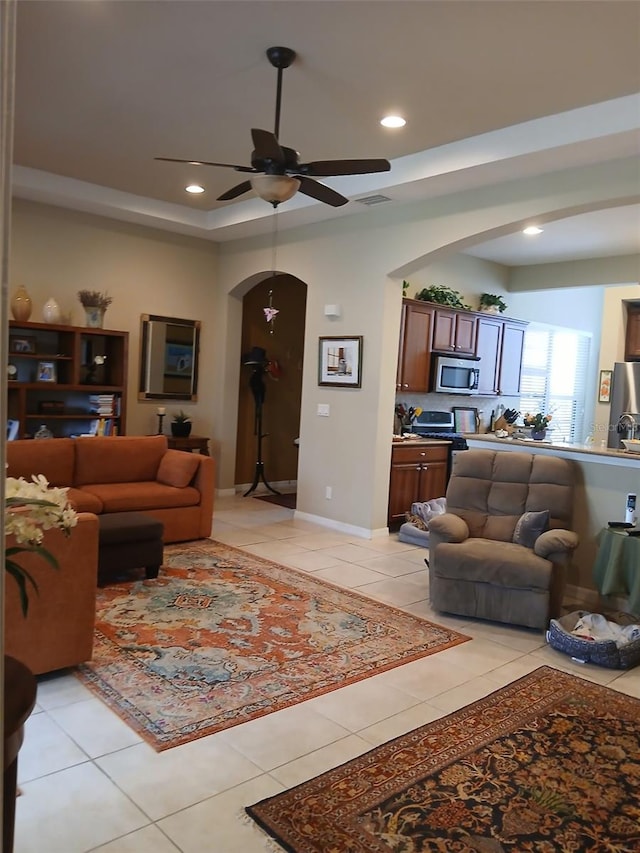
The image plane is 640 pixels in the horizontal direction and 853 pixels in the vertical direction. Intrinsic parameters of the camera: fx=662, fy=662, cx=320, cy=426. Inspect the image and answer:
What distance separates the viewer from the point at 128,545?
440 cm

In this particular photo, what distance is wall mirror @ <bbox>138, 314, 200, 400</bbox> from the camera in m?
7.13

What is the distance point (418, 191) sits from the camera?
17.2 feet

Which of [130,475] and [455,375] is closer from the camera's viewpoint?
[130,475]

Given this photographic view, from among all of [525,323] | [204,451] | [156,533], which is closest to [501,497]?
[156,533]

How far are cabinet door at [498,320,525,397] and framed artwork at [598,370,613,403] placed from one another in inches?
40.0

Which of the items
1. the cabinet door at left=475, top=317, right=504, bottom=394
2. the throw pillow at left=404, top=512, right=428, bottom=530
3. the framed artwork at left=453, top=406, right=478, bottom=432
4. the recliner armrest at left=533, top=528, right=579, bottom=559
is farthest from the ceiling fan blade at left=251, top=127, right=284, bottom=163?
the framed artwork at left=453, top=406, right=478, bottom=432

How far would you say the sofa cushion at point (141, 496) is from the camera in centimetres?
512

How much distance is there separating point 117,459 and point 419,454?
2848mm

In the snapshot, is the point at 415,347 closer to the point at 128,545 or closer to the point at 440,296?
the point at 440,296

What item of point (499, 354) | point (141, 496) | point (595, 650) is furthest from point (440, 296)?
point (595, 650)

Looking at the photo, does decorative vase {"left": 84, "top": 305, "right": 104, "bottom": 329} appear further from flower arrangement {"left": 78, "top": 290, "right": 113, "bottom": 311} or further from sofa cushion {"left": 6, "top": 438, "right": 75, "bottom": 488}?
sofa cushion {"left": 6, "top": 438, "right": 75, "bottom": 488}

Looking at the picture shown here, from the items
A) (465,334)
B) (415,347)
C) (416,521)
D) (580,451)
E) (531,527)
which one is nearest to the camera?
(531,527)

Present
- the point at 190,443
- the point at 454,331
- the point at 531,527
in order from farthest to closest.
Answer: the point at 454,331 < the point at 190,443 < the point at 531,527

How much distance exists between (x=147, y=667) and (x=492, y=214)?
12.9 feet
